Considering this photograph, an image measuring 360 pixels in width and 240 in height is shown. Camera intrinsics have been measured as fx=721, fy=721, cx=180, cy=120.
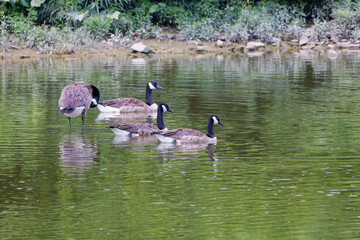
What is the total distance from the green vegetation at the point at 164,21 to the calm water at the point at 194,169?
13.3m

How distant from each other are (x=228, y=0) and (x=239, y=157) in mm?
30150

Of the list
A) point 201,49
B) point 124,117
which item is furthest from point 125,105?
point 201,49

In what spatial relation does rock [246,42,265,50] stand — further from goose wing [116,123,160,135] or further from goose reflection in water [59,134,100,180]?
goose reflection in water [59,134,100,180]

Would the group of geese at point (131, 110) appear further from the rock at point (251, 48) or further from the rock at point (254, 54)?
the rock at point (251, 48)

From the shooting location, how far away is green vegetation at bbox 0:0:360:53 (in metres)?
36.9

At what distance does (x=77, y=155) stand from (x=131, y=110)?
20.0ft

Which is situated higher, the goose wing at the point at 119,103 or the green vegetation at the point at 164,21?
the green vegetation at the point at 164,21

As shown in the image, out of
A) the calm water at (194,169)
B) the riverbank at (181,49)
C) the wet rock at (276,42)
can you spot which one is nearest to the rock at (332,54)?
the riverbank at (181,49)

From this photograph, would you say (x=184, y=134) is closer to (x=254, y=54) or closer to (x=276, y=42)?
(x=254, y=54)

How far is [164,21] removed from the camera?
135 feet

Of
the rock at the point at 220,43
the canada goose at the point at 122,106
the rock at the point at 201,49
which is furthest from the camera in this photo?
the rock at the point at 220,43

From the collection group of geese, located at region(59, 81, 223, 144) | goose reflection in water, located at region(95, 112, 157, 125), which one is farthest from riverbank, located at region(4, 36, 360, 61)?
goose reflection in water, located at region(95, 112, 157, 125)

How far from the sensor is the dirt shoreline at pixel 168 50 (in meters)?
36.5

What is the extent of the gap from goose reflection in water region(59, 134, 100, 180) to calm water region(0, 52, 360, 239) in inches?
0.8
